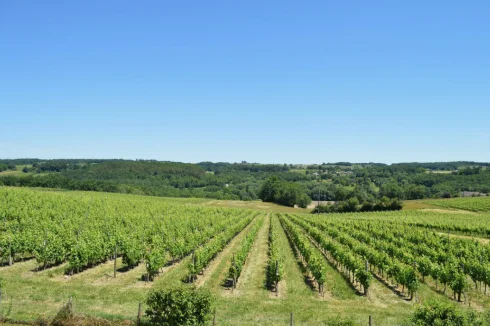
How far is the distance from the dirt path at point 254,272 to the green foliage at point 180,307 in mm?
9691

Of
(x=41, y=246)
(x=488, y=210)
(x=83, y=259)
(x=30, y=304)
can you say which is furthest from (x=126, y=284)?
(x=488, y=210)

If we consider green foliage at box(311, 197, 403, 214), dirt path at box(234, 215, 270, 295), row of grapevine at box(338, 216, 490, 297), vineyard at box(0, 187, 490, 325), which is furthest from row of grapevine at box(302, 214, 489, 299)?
green foliage at box(311, 197, 403, 214)

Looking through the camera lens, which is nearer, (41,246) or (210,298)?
(210,298)

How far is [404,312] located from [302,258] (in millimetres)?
15959

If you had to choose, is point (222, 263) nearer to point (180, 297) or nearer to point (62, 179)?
point (180, 297)

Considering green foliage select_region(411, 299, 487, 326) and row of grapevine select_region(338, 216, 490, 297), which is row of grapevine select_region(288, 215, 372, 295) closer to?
row of grapevine select_region(338, 216, 490, 297)

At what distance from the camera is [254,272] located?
30875 millimetres

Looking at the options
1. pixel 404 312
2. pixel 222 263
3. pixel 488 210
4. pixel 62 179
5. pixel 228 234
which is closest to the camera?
pixel 404 312

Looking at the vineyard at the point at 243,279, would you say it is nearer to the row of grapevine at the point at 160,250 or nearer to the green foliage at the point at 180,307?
the row of grapevine at the point at 160,250

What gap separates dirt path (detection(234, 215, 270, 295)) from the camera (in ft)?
85.4

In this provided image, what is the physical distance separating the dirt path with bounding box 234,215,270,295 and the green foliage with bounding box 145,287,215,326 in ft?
31.8

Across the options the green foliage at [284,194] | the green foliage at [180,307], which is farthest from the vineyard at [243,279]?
the green foliage at [284,194]

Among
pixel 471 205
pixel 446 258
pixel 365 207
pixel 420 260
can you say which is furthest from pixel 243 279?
pixel 471 205

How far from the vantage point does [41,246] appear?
30062 millimetres
